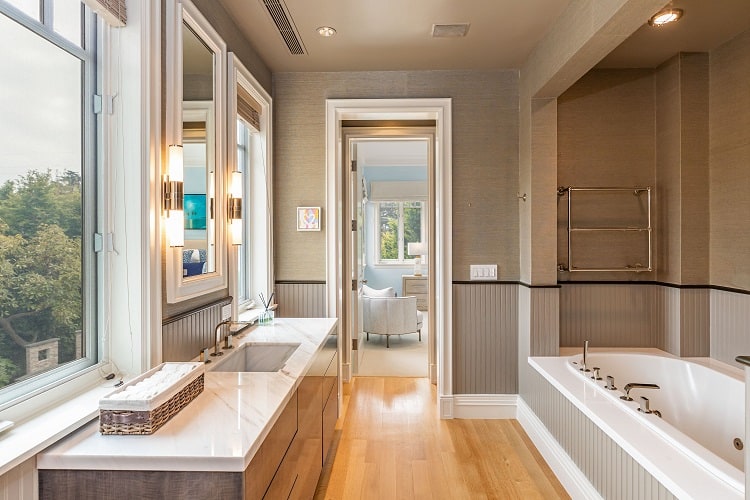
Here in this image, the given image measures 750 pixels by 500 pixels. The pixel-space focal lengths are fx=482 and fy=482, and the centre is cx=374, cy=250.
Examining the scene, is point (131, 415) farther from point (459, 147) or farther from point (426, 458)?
point (459, 147)

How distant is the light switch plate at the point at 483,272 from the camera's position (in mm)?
3545

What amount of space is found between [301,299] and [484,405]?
5.17 feet

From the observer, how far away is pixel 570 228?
3361mm

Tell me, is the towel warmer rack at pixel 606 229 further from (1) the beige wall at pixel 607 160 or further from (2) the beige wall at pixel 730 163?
(2) the beige wall at pixel 730 163

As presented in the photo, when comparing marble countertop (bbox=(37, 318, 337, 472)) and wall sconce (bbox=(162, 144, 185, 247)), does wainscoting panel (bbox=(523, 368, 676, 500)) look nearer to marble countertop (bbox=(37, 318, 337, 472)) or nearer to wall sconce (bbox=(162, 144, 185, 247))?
marble countertop (bbox=(37, 318, 337, 472))

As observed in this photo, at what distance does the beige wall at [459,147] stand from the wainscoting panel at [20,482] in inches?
98.1

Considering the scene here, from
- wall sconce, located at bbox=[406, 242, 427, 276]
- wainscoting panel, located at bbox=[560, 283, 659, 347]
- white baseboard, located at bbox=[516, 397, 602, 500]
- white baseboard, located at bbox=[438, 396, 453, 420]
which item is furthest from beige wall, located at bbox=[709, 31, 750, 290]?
wall sconce, located at bbox=[406, 242, 427, 276]

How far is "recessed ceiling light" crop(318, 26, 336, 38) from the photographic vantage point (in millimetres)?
2836

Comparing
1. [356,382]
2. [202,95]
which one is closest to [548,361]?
[356,382]

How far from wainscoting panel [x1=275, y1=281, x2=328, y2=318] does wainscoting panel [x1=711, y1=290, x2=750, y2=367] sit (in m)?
2.61

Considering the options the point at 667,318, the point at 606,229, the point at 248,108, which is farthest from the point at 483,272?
the point at 248,108

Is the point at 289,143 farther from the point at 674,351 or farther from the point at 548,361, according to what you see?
the point at 674,351

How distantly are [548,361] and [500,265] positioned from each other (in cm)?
78

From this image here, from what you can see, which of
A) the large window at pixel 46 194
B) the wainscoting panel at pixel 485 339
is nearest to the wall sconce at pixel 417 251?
the wainscoting panel at pixel 485 339
